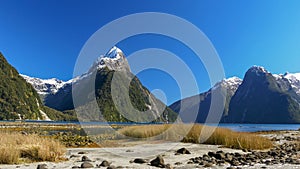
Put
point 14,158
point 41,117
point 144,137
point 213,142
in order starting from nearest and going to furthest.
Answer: point 14,158 < point 213,142 < point 144,137 < point 41,117

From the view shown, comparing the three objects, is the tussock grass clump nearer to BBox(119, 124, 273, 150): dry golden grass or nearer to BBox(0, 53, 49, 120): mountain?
BBox(119, 124, 273, 150): dry golden grass

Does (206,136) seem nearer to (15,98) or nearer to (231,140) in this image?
(231,140)

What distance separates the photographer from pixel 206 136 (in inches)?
817

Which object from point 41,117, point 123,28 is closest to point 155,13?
point 123,28

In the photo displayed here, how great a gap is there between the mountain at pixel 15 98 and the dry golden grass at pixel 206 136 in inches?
5720

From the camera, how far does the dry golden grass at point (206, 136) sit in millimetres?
18188

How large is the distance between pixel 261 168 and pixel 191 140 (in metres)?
11.7

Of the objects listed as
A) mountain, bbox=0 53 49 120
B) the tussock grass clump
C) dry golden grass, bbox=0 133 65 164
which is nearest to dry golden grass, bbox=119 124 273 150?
the tussock grass clump

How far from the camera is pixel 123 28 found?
23.1 metres

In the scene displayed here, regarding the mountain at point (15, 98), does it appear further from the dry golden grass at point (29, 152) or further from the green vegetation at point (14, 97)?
the dry golden grass at point (29, 152)

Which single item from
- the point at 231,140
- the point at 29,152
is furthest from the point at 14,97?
the point at 29,152

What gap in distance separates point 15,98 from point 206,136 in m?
168

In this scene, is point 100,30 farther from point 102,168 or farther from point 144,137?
point 102,168

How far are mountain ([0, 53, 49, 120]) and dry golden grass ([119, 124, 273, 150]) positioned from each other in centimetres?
14529
